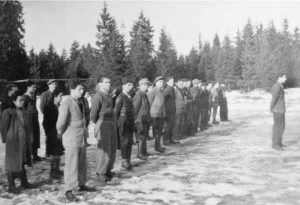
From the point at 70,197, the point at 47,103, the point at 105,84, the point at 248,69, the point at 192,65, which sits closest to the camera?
the point at 70,197

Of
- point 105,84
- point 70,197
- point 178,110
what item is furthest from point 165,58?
point 70,197

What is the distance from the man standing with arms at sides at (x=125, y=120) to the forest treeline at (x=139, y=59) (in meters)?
32.1

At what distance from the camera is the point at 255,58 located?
55.9m

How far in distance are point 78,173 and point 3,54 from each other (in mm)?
37320

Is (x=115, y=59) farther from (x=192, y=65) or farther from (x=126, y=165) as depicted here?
(x=126, y=165)

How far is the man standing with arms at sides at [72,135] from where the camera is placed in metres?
5.82

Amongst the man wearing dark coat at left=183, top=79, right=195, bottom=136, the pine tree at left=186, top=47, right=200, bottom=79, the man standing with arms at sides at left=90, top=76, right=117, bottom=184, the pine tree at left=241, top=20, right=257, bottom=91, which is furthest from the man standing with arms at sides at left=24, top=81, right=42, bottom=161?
the pine tree at left=186, top=47, right=200, bottom=79

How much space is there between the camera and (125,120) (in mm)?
8047

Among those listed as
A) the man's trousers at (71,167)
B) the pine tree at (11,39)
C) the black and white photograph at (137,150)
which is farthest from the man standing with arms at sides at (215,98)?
the pine tree at (11,39)

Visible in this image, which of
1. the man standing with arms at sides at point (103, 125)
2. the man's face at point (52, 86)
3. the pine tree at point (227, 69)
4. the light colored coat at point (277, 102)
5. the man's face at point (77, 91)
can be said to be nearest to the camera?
the man's face at point (77, 91)

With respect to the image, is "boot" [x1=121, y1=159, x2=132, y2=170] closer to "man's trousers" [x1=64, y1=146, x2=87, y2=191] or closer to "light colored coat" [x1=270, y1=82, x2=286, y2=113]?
"man's trousers" [x1=64, y1=146, x2=87, y2=191]

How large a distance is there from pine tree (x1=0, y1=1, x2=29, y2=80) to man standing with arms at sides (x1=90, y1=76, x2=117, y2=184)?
34.8 metres

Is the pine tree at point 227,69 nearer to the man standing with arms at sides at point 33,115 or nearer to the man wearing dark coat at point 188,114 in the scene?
the man wearing dark coat at point 188,114

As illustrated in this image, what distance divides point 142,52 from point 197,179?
4410 centimetres
